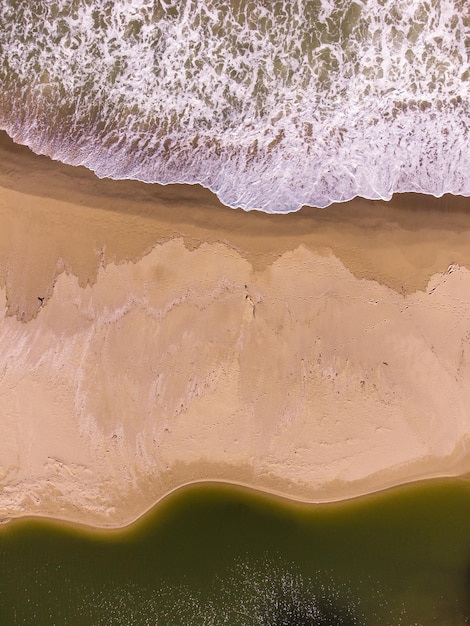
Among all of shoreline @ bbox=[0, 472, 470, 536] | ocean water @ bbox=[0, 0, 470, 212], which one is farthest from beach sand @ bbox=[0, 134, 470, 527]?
ocean water @ bbox=[0, 0, 470, 212]

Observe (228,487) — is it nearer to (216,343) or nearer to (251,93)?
(216,343)

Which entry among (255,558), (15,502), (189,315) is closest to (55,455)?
(15,502)

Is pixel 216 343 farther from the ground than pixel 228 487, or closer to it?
farther from the ground

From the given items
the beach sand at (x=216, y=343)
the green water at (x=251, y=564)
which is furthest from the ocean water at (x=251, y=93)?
the green water at (x=251, y=564)

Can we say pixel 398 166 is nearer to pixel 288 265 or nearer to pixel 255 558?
pixel 288 265

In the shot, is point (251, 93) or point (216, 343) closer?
point (251, 93)

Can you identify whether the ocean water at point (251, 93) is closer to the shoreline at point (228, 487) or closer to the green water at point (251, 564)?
the shoreline at point (228, 487)

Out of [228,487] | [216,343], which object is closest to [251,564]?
[228,487]

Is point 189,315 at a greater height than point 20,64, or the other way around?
point 20,64
